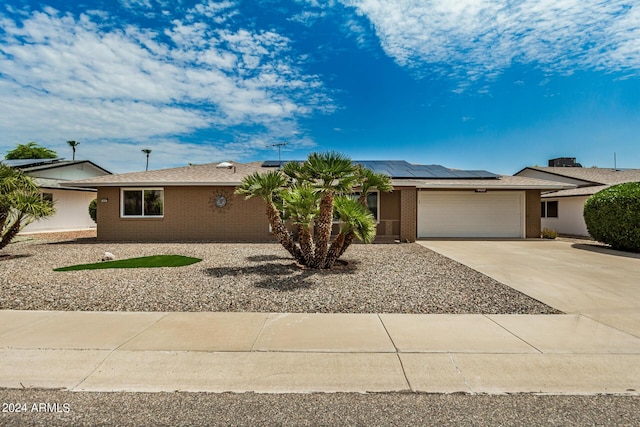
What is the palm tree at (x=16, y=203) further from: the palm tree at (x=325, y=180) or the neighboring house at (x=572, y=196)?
the neighboring house at (x=572, y=196)

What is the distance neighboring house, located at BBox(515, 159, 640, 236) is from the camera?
19422 millimetres

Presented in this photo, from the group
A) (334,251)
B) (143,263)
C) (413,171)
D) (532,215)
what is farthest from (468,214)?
(143,263)

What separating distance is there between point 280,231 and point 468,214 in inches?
484

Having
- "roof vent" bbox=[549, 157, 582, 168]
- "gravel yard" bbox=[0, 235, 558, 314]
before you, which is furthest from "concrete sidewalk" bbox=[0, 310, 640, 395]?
"roof vent" bbox=[549, 157, 582, 168]

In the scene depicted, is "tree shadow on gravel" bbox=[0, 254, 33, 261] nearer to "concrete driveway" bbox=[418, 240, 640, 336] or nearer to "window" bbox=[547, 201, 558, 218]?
"concrete driveway" bbox=[418, 240, 640, 336]

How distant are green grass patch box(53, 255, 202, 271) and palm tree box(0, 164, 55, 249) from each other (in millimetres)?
3260

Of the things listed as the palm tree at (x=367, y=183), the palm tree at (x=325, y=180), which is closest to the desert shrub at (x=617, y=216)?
the palm tree at (x=367, y=183)

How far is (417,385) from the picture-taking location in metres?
3.48

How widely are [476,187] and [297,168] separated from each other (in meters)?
11.0

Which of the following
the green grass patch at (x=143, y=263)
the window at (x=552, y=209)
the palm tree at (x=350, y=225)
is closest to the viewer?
the palm tree at (x=350, y=225)

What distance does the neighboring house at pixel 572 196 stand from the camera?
63.7 feet

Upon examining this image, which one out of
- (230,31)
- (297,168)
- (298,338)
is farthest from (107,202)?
(298,338)

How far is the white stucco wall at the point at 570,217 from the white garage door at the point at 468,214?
4601 millimetres

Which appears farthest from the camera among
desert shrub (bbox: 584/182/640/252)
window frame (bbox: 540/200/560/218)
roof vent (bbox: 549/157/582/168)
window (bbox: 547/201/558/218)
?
roof vent (bbox: 549/157/582/168)
